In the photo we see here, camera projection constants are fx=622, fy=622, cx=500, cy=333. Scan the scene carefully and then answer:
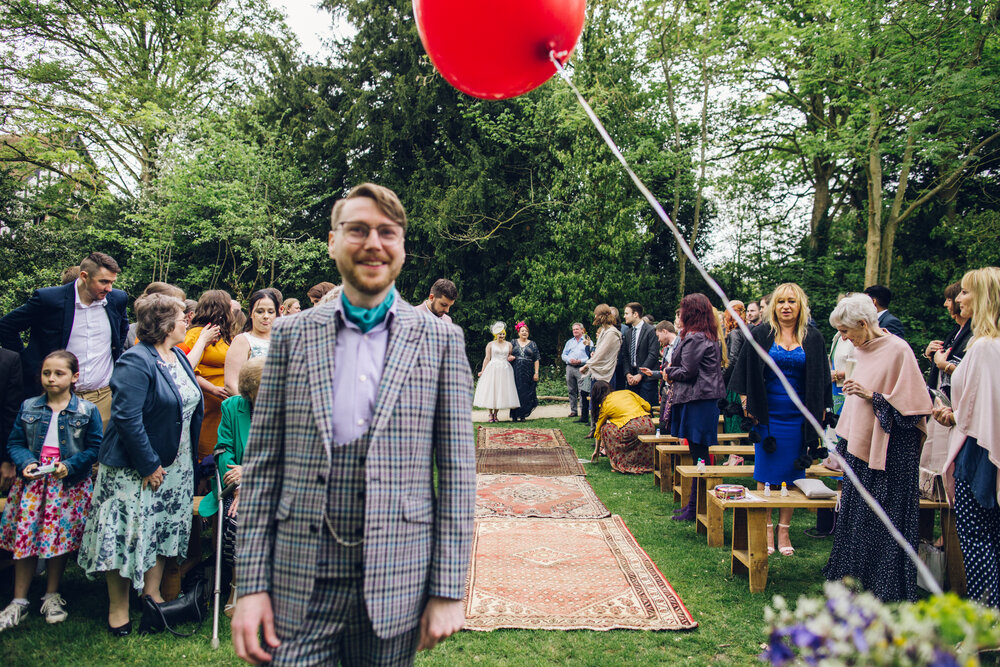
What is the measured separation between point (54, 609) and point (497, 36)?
4.01 m

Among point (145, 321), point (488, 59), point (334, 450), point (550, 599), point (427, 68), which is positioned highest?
point (427, 68)

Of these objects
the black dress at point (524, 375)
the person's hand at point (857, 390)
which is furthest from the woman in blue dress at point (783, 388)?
the black dress at point (524, 375)

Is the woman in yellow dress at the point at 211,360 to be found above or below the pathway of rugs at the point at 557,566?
above

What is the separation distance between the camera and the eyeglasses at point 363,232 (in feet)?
5.56

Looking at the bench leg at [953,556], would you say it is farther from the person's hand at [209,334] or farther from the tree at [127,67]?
the tree at [127,67]

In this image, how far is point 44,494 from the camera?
367 cm

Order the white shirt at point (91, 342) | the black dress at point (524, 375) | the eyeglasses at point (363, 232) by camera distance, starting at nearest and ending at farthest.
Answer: the eyeglasses at point (363, 232)
the white shirt at point (91, 342)
the black dress at point (524, 375)

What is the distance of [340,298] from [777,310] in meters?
3.83

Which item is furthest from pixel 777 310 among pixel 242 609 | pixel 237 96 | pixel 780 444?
pixel 237 96

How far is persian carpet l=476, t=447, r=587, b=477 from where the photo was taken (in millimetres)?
7859

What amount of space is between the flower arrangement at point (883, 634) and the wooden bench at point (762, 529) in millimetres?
3232

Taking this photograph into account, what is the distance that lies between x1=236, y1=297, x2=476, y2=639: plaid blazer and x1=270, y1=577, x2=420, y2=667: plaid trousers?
0.04 meters

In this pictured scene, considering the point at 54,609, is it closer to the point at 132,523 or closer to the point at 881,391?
the point at 132,523

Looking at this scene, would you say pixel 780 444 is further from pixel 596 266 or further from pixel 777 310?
pixel 596 266
